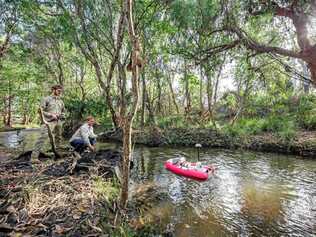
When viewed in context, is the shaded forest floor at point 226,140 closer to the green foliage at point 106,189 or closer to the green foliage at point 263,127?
the green foliage at point 263,127

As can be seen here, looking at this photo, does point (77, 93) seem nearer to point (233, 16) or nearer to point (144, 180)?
point (144, 180)

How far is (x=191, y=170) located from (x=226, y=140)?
20.8ft

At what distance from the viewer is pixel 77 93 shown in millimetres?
22984

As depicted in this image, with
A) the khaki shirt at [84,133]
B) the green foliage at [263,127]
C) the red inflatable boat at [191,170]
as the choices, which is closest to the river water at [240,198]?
the red inflatable boat at [191,170]

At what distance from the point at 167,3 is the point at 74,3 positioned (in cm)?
357

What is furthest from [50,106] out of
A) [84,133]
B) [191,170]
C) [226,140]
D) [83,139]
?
[226,140]

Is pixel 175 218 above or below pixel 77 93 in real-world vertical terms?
below

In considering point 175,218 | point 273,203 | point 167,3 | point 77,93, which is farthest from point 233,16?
point 77,93

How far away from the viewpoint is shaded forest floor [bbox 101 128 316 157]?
12.5 m

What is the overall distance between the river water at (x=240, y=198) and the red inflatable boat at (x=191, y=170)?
0.66ft

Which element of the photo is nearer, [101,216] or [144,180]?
[101,216]

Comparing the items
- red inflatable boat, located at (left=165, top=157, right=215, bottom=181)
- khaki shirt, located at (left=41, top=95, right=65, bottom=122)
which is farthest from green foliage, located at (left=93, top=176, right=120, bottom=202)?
red inflatable boat, located at (left=165, top=157, right=215, bottom=181)

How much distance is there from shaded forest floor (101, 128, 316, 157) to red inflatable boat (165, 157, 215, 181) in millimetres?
3374

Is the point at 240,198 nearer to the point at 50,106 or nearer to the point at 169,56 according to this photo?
the point at 50,106
